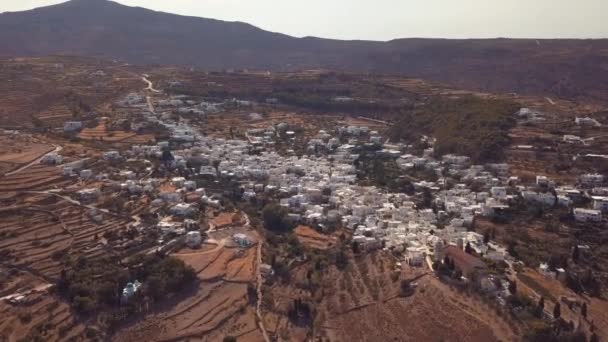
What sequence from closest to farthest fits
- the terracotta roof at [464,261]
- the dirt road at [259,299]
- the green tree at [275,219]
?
the dirt road at [259,299], the terracotta roof at [464,261], the green tree at [275,219]

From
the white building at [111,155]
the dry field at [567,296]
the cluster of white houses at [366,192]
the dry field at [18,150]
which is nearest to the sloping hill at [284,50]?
A: the cluster of white houses at [366,192]

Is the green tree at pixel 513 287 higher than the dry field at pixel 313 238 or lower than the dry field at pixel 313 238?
higher

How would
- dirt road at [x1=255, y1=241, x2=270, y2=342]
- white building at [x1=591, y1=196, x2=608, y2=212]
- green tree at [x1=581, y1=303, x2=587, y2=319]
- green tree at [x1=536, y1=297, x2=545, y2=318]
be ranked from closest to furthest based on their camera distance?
1. dirt road at [x1=255, y1=241, x2=270, y2=342]
2. green tree at [x1=536, y1=297, x2=545, y2=318]
3. green tree at [x1=581, y1=303, x2=587, y2=319]
4. white building at [x1=591, y1=196, x2=608, y2=212]

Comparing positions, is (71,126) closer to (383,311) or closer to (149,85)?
(149,85)

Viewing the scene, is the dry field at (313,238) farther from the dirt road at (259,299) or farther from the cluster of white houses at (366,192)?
the dirt road at (259,299)

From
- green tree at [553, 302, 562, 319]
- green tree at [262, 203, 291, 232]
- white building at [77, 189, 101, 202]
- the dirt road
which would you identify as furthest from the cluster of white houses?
green tree at [553, 302, 562, 319]

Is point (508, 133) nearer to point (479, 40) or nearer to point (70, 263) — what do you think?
point (70, 263)

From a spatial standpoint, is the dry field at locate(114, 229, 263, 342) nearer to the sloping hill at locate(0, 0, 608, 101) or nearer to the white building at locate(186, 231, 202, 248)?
the white building at locate(186, 231, 202, 248)

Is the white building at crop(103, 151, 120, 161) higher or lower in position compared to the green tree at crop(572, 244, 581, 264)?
higher

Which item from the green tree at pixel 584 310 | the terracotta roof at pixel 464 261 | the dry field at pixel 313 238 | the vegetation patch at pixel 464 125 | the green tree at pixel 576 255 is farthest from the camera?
the vegetation patch at pixel 464 125

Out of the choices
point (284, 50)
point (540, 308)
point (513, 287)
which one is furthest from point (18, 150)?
point (284, 50)
